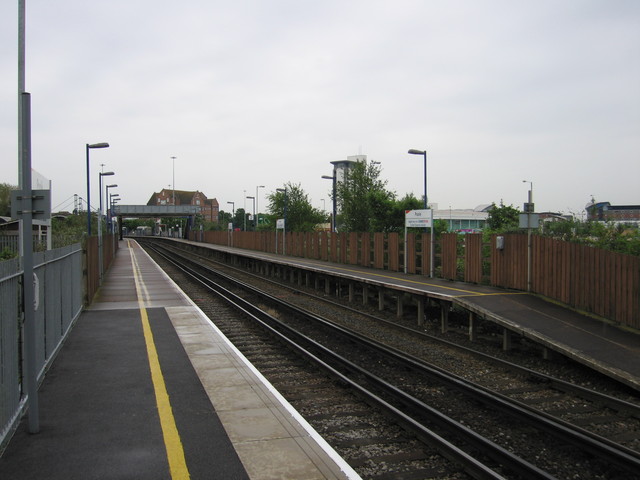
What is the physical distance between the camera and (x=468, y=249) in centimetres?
1645

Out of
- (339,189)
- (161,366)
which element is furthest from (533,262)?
(339,189)

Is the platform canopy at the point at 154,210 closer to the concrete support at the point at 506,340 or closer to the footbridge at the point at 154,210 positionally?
the footbridge at the point at 154,210

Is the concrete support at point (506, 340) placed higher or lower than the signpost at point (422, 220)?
lower

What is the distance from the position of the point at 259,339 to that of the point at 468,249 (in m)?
8.15

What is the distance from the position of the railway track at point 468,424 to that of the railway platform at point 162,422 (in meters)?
0.88

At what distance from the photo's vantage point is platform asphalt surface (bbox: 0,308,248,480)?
14.1 feet

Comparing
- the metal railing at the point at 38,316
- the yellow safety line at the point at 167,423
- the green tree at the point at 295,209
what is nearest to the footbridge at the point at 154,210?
the green tree at the point at 295,209

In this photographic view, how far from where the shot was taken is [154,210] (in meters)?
88.6

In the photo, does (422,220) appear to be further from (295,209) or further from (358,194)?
(295,209)

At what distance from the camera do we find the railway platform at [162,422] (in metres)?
4.32

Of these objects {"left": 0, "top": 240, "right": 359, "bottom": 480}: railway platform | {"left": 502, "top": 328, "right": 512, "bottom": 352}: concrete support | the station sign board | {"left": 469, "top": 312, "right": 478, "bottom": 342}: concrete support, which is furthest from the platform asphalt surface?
the station sign board

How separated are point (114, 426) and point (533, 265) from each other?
11486mm

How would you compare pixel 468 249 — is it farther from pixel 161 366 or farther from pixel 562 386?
pixel 161 366

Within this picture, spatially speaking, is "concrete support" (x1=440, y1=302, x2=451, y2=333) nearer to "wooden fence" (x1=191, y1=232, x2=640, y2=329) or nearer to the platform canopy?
"wooden fence" (x1=191, y1=232, x2=640, y2=329)
